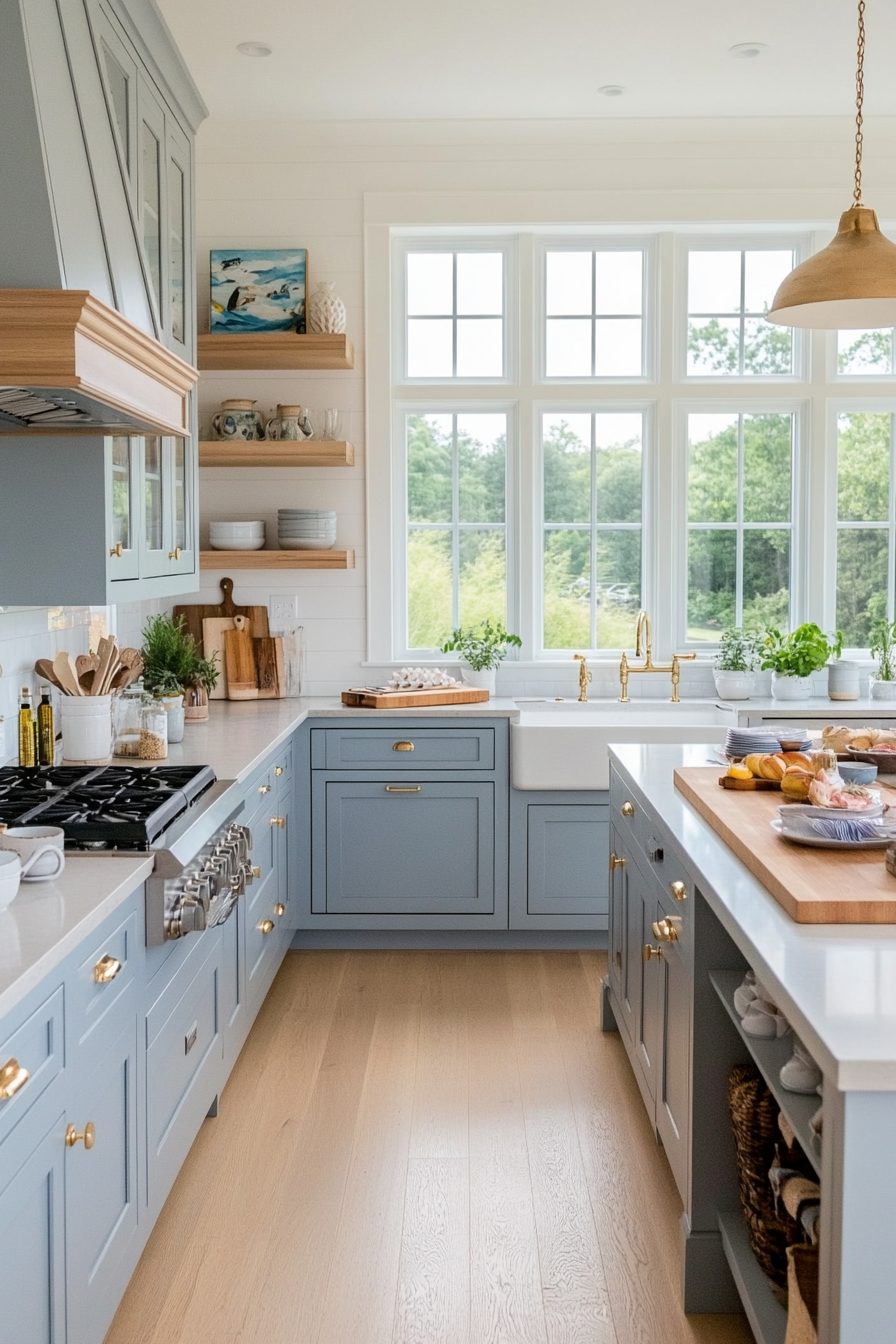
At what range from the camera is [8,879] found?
1.86 m

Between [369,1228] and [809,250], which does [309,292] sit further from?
[369,1228]

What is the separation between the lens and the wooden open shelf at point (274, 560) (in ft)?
15.3

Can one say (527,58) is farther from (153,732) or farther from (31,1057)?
(31,1057)

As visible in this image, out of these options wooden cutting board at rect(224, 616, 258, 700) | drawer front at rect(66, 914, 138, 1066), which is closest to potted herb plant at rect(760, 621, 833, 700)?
wooden cutting board at rect(224, 616, 258, 700)

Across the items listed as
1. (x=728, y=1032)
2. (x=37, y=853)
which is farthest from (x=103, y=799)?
(x=728, y=1032)

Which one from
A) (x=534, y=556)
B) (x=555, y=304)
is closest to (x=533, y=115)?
(x=555, y=304)

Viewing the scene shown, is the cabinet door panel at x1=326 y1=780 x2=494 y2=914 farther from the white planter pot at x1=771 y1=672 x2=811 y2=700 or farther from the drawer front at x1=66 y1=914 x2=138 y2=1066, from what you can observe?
the drawer front at x1=66 y1=914 x2=138 y2=1066

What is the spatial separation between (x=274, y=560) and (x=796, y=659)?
2.04 m

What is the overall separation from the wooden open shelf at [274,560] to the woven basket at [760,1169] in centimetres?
299

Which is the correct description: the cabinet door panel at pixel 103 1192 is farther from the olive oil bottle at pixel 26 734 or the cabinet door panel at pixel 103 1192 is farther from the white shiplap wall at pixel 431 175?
the white shiplap wall at pixel 431 175

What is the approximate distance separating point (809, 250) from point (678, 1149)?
3.79 m

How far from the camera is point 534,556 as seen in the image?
505cm

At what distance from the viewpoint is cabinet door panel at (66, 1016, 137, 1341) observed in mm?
1868

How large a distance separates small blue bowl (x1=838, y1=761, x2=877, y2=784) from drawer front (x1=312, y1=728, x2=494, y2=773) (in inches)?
71.7
